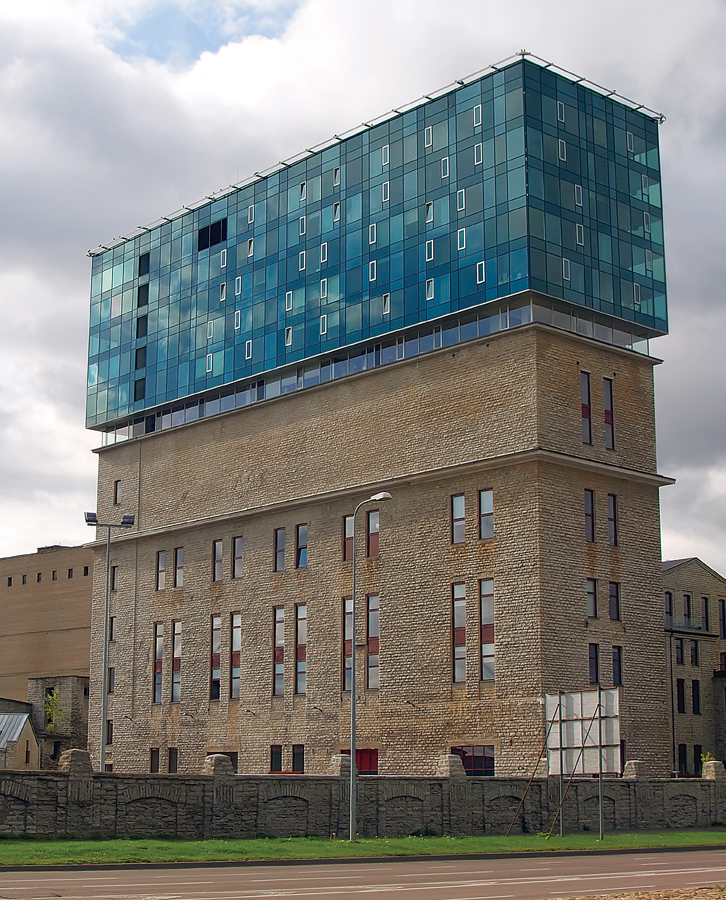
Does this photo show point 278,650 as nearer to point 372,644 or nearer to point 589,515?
point 372,644

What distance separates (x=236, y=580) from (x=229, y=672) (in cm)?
476

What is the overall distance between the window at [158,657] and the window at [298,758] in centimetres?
1092

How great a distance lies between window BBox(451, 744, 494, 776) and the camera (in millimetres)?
51000

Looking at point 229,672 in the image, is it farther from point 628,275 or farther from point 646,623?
point 628,275

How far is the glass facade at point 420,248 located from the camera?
5584 cm

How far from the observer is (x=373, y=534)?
58062mm

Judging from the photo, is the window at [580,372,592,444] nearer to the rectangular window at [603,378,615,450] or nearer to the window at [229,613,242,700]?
the rectangular window at [603,378,615,450]

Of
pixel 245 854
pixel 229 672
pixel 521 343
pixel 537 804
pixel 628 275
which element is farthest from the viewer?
pixel 229 672

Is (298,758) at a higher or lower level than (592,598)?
lower

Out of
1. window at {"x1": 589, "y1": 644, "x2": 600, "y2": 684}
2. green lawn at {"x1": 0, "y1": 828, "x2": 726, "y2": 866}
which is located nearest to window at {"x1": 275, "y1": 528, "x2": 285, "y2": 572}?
window at {"x1": 589, "y1": 644, "x2": 600, "y2": 684}

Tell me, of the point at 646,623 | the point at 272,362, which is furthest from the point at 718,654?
the point at 272,362

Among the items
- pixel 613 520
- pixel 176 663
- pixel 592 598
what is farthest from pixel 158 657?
pixel 613 520

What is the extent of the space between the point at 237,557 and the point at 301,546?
16.2 ft

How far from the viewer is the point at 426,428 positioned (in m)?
56.8
